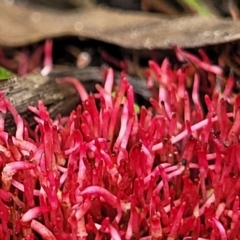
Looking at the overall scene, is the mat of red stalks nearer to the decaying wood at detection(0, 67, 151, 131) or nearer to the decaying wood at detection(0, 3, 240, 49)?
the decaying wood at detection(0, 67, 151, 131)

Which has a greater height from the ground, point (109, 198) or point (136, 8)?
point (136, 8)

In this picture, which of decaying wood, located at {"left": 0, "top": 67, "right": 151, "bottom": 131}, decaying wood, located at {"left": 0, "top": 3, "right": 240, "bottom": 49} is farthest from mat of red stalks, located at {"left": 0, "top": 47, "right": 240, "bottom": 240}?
decaying wood, located at {"left": 0, "top": 3, "right": 240, "bottom": 49}

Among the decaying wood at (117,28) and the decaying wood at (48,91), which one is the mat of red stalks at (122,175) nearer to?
the decaying wood at (48,91)

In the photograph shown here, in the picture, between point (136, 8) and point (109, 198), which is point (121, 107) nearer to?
point (109, 198)

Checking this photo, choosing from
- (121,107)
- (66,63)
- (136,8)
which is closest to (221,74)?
(121,107)

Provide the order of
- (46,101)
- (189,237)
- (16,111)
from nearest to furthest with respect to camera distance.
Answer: (189,237) < (16,111) < (46,101)
